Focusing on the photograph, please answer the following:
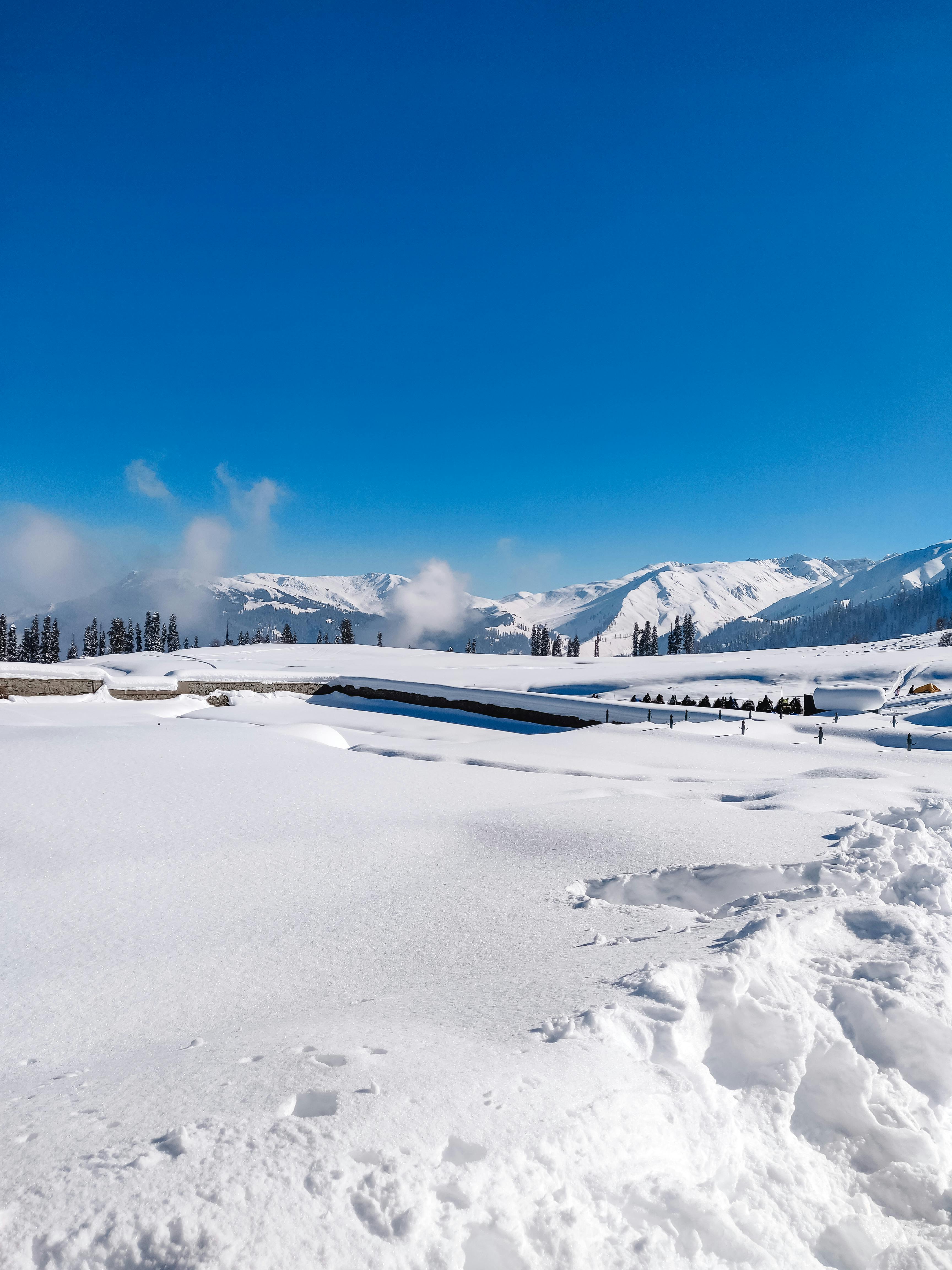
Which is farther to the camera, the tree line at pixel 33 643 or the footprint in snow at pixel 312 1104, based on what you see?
the tree line at pixel 33 643

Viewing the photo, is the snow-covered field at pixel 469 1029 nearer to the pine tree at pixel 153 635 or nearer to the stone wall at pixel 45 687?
the stone wall at pixel 45 687

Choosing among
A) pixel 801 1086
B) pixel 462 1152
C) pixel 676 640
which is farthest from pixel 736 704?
pixel 676 640

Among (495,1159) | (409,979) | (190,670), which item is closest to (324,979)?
(409,979)

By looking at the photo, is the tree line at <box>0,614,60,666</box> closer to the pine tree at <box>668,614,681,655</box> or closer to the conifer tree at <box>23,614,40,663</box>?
the conifer tree at <box>23,614,40,663</box>

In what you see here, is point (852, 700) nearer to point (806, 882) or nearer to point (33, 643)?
point (806, 882)

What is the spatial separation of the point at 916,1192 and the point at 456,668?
43.0 meters

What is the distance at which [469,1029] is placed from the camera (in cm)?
366

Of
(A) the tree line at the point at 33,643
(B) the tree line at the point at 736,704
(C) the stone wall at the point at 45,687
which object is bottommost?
(B) the tree line at the point at 736,704

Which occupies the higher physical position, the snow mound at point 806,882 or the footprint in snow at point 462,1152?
the footprint in snow at point 462,1152

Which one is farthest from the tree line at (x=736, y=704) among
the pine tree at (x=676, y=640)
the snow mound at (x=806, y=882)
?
the pine tree at (x=676, y=640)

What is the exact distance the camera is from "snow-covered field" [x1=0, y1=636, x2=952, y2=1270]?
2.41m

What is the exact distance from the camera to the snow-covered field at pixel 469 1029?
7.90 feet

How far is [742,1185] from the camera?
2.87 meters

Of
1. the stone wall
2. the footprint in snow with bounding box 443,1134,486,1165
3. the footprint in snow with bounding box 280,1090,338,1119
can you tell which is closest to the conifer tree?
the stone wall
